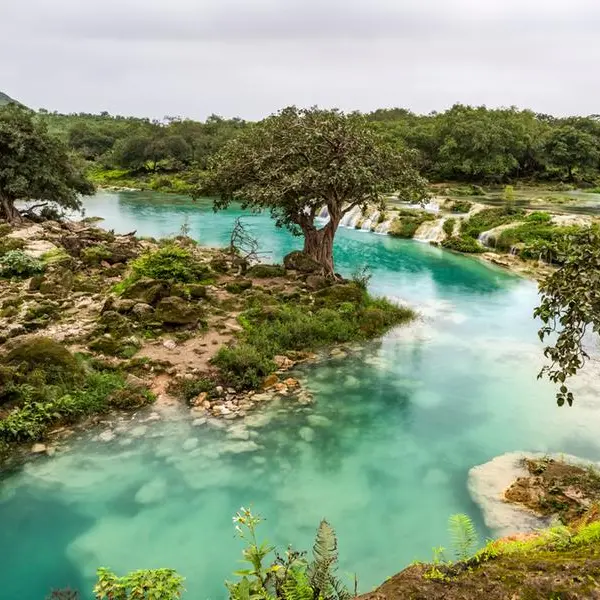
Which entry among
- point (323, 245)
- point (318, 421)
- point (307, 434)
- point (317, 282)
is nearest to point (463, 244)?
point (323, 245)

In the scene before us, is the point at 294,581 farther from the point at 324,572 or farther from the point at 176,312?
the point at 176,312

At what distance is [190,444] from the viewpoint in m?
12.2

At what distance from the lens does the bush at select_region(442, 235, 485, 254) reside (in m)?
34.6

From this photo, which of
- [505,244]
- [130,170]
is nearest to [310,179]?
[505,244]

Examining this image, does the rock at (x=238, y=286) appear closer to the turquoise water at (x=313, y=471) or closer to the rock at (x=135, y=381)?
the turquoise water at (x=313, y=471)

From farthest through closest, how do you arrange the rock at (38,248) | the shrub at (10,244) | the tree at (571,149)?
1. the tree at (571,149)
2. the rock at (38,248)
3. the shrub at (10,244)

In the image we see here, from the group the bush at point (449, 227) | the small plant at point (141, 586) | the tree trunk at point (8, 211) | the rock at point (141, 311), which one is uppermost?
the tree trunk at point (8, 211)

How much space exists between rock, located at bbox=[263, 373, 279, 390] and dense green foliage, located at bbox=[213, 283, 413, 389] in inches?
6.0

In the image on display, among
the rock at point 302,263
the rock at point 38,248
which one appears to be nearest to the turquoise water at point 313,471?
the rock at point 302,263

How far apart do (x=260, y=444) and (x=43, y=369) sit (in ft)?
19.7

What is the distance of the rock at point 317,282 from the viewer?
2202 cm

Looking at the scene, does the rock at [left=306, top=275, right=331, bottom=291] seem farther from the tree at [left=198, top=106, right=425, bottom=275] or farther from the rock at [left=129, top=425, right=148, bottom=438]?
the rock at [left=129, top=425, right=148, bottom=438]

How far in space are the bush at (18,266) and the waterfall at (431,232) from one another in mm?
25528

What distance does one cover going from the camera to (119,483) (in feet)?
36.1
